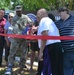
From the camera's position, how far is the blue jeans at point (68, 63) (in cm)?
636

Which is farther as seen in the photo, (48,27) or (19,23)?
→ (19,23)

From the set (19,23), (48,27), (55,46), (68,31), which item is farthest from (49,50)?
(19,23)

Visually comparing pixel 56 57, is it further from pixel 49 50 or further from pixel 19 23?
pixel 19 23

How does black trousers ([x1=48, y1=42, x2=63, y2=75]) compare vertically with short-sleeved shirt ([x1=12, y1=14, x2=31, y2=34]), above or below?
below

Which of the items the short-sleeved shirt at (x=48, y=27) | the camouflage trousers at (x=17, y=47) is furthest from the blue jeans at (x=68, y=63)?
the camouflage trousers at (x=17, y=47)

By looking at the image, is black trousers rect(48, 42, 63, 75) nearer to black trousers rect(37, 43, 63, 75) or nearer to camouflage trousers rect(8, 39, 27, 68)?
black trousers rect(37, 43, 63, 75)

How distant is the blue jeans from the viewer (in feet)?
20.9

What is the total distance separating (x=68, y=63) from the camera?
21.3ft

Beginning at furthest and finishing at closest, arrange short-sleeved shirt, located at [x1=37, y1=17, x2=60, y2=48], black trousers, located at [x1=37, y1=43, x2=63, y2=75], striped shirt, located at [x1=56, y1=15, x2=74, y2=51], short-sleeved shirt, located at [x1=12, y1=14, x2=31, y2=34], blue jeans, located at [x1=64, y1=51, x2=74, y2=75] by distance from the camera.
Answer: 1. short-sleeved shirt, located at [x1=12, y1=14, x2=31, y2=34]
2. blue jeans, located at [x1=64, y1=51, x2=74, y2=75]
3. striped shirt, located at [x1=56, y1=15, x2=74, y2=51]
4. black trousers, located at [x1=37, y1=43, x2=63, y2=75]
5. short-sleeved shirt, located at [x1=37, y1=17, x2=60, y2=48]

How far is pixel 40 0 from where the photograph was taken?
48.2 feet

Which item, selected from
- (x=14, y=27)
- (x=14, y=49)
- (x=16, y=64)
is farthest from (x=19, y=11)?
(x=16, y=64)

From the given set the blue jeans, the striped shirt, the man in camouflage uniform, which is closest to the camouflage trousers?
the man in camouflage uniform

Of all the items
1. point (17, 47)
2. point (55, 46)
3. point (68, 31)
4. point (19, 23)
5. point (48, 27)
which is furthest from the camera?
point (17, 47)

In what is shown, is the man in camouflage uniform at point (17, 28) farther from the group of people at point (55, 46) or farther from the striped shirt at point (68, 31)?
the striped shirt at point (68, 31)
